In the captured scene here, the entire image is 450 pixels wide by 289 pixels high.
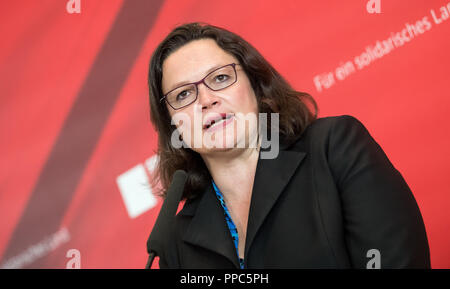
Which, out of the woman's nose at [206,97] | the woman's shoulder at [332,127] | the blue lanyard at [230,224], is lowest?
the blue lanyard at [230,224]

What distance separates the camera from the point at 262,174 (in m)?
1.17

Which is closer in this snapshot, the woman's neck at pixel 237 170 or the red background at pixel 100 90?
the woman's neck at pixel 237 170

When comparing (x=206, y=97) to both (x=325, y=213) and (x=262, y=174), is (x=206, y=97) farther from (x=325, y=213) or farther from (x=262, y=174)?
(x=325, y=213)

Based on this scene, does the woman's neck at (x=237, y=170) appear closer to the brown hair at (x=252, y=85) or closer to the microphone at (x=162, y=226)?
the brown hair at (x=252, y=85)

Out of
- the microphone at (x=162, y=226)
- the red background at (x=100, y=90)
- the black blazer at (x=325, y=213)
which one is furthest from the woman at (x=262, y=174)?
the red background at (x=100, y=90)

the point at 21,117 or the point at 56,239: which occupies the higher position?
the point at 21,117

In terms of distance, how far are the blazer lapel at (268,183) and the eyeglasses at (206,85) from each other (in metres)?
0.24

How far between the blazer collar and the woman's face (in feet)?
0.34

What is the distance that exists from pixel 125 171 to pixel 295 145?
0.88 metres

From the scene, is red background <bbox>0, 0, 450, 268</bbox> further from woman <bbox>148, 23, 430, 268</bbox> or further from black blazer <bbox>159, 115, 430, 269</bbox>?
black blazer <bbox>159, 115, 430, 269</bbox>

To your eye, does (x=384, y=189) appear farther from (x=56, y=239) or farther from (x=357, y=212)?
(x=56, y=239)

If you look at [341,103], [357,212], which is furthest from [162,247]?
[341,103]

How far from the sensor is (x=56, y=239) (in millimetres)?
1868

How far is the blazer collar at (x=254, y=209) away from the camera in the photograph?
1113 mm
